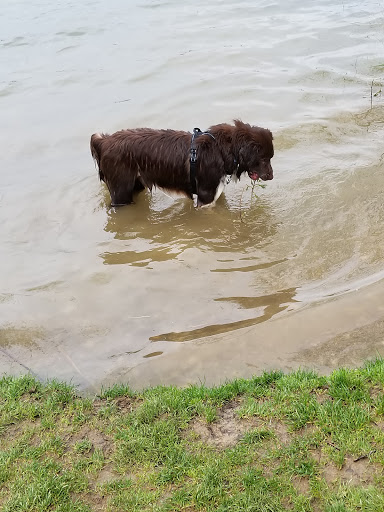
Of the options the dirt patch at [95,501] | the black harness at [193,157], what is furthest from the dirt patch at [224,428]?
the black harness at [193,157]

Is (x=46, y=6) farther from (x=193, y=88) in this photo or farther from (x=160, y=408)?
(x=160, y=408)

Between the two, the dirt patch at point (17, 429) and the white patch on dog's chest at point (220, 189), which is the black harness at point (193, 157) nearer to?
the white patch on dog's chest at point (220, 189)

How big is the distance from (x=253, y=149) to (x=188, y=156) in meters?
0.84

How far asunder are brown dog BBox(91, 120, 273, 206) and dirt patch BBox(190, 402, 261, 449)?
3.65m

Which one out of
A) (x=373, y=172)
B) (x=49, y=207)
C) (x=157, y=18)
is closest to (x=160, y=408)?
(x=49, y=207)

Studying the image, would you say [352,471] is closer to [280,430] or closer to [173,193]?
[280,430]

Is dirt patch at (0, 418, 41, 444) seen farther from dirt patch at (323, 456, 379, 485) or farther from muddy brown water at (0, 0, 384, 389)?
dirt patch at (323, 456, 379, 485)

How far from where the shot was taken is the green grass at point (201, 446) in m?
3.19

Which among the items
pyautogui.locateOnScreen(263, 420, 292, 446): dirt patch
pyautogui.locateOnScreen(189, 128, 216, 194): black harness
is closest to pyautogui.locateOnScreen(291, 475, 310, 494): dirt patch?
pyautogui.locateOnScreen(263, 420, 292, 446): dirt patch

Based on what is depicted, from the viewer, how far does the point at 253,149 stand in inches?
259

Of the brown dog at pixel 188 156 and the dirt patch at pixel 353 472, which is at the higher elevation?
the brown dog at pixel 188 156

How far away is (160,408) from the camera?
3.87 meters

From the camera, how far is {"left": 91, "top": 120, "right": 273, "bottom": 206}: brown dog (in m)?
6.60

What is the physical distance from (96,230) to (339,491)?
4702mm
